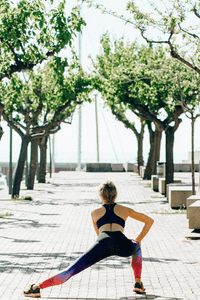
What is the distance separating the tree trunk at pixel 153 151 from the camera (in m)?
47.4

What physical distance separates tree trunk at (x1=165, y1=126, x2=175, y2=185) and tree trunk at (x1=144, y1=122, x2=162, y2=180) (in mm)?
11640

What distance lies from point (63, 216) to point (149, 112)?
1723 cm

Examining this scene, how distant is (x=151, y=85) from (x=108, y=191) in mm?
26403

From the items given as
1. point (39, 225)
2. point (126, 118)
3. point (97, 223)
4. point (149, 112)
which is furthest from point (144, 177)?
point (97, 223)

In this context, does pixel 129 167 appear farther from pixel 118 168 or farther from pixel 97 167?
pixel 97 167

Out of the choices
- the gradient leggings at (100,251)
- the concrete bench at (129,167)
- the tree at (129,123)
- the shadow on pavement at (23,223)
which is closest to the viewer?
the gradient leggings at (100,251)

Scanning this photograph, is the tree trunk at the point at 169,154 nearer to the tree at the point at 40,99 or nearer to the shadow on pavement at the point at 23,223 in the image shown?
the tree at the point at 40,99

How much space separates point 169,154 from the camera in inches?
1308

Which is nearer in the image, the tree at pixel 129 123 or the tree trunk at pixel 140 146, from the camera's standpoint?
the tree at pixel 129 123

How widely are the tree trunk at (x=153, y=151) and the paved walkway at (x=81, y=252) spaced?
22923mm

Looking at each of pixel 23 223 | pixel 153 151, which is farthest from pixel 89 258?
pixel 153 151

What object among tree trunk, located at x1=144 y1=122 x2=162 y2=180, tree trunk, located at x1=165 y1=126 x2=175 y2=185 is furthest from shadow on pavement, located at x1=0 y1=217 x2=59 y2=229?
tree trunk, located at x1=144 y1=122 x2=162 y2=180

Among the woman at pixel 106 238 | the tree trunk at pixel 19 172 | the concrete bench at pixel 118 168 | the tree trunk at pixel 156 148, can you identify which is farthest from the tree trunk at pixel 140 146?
the woman at pixel 106 238

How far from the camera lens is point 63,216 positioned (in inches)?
884
